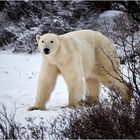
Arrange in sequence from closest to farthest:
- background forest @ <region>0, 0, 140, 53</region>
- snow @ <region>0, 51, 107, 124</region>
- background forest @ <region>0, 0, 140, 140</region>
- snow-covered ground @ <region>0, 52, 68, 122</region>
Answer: background forest @ <region>0, 0, 140, 140</region> < snow @ <region>0, 51, 107, 124</region> < snow-covered ground @ <region>0, 52, 68, 122</region> < background forest @ <region>0, 0, 140, 53</region>

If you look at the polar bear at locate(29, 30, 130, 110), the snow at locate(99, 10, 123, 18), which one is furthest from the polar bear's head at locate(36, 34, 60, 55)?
the snow at locate(99, 10, 123, 18)

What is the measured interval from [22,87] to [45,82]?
1.84 metres

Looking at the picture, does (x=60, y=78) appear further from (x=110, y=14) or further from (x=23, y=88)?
(x=110, y=14)

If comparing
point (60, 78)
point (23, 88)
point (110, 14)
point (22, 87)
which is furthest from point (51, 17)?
point (23, 88)

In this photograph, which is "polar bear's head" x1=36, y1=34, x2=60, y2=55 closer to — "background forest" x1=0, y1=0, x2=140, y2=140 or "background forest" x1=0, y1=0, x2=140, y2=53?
"background forest" x1=0, y1=0, x2=140, y2=140

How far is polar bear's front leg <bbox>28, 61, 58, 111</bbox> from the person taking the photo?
221 inches

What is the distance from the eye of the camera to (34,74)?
8.85m

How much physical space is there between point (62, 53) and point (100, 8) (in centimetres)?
1008

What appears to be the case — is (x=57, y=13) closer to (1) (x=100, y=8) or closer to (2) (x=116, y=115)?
(1) (x=100, y=8)

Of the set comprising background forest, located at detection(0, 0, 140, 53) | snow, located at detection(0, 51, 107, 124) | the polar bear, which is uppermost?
background forest, located at detection(0, 0, 140, 53)

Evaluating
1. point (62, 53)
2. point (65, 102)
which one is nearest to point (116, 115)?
point (62, 53)

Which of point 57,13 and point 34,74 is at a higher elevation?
point 57,13

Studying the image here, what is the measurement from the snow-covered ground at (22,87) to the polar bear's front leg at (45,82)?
162mm

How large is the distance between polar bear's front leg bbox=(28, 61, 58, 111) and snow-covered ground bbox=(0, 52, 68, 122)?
0.16 meters
